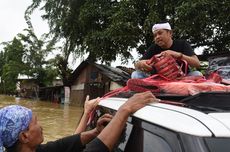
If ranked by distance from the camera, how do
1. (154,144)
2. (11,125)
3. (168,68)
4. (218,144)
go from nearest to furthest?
(218,144)
(154,144)
(11,125)
(168,68)

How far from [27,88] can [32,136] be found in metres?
58.2

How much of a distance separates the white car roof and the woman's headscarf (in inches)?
28.9

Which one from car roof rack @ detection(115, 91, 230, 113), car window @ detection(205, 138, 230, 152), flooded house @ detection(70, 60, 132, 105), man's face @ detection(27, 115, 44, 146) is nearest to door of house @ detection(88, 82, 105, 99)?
flooded house @ detection(70, 60, 132, 105)

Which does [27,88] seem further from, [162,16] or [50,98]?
[162,16]

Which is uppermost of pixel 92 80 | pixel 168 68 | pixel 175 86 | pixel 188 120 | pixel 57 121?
pixel 92 80

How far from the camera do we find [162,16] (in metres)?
20.2

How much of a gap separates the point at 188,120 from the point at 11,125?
112 centimetres

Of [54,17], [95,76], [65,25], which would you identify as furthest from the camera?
[95,76]

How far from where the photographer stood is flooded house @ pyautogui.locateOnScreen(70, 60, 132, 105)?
31.4 m

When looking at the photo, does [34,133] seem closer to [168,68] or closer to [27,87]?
[168,68]

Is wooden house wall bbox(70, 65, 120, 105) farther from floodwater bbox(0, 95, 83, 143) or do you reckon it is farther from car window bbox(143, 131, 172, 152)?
car window bbox(143, 131, 172, 152)

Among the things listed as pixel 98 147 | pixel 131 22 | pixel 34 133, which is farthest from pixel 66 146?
pixel 131 22

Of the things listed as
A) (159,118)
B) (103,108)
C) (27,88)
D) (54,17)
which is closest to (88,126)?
(103,108)

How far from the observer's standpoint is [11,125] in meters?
2.49
